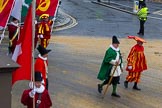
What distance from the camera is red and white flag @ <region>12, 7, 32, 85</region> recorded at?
7523 millimetres

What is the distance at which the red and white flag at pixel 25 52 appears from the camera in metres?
7.52

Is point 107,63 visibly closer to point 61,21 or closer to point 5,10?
point 5,10

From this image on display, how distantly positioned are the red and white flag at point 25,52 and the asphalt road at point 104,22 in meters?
14.7

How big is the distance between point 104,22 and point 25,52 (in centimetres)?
2127

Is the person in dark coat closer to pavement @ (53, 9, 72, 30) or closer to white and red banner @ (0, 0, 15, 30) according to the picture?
white and red banner @ (0, 0, 15, 30)

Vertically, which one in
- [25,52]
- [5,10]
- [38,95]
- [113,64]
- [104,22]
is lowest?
[38,95]

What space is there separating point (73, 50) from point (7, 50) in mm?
2663

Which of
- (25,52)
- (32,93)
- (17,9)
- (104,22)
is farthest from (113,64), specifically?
(104,22)

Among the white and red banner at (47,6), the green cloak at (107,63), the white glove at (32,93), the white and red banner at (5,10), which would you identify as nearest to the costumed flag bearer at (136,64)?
the green cloak at (107,63)

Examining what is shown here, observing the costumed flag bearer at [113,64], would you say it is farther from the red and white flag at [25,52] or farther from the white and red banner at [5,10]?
the red and white flag at [25,52]

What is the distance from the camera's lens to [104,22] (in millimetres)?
28672

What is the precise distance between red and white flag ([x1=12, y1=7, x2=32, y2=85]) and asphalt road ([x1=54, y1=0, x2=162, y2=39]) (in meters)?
14.7

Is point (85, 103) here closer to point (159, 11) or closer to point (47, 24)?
point (47, 24)

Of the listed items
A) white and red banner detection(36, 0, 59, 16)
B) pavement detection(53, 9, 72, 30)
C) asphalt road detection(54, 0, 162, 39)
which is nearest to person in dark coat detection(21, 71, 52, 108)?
white and red banner detection(36, 0, 59, 16)
